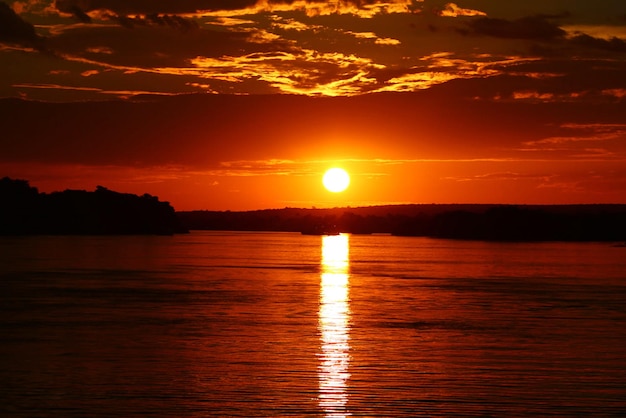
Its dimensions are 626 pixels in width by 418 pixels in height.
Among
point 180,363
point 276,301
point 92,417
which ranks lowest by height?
point 92,417

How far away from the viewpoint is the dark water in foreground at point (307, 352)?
867 inches

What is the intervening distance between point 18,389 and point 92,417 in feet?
12.5

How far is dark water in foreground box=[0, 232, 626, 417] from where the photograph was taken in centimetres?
2203

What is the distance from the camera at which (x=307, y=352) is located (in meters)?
30.0

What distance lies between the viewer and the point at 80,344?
31.3m

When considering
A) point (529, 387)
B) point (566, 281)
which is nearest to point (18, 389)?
point (529, 387)

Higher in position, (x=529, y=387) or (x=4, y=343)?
(x=4, y=343)

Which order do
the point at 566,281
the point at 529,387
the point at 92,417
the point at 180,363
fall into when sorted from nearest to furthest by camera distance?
the point at 92,417, the point at 529,387, the point at 180,363, the point at 566,281

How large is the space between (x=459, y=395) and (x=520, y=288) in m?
43.3

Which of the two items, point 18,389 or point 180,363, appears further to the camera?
point 180,363

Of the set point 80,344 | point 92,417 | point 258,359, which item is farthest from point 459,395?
point 80,344

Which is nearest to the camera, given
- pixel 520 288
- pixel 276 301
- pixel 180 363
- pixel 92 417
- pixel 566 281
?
pixel 92 417

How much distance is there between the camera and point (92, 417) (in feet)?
66.7

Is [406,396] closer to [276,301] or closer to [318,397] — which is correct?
[318,397]
